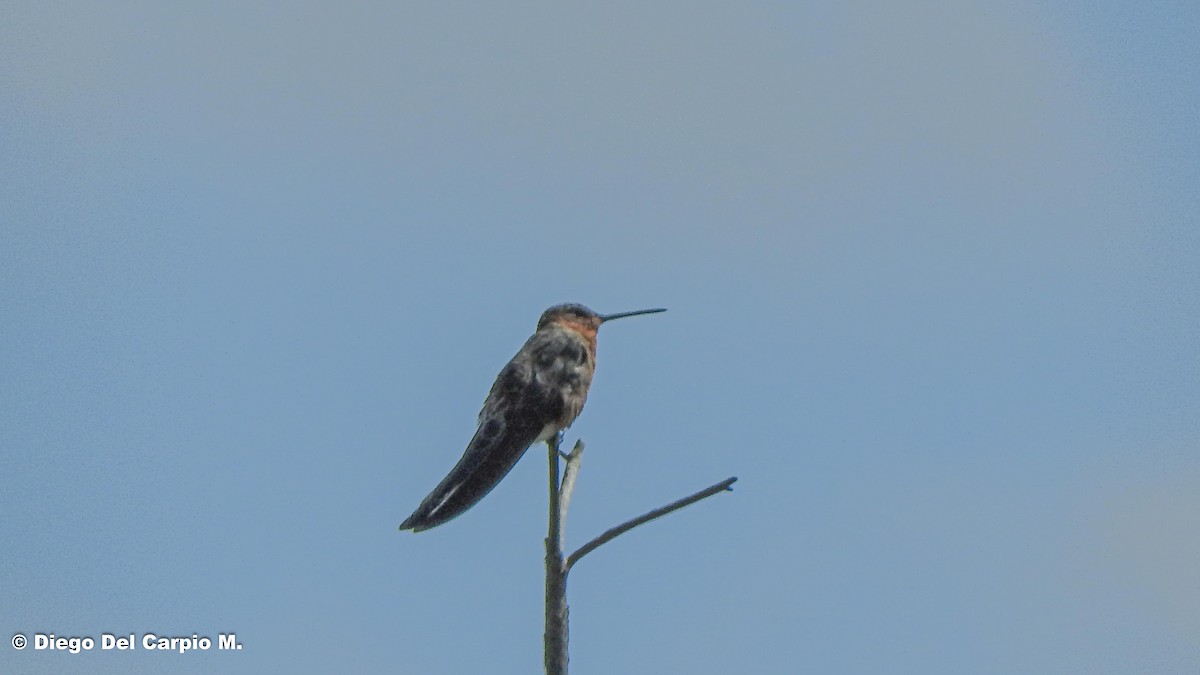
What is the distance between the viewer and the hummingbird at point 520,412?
259 inches

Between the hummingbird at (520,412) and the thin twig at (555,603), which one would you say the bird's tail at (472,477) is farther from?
the thin twig at (555,603)

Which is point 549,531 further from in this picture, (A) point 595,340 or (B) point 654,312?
(B) point 654,312

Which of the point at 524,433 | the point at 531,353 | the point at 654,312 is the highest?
the point at 654,312

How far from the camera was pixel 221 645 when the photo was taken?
640 centimetres

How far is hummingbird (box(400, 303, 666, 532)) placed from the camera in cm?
658

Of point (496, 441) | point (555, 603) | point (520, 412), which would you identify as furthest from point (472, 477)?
point (555, 603)

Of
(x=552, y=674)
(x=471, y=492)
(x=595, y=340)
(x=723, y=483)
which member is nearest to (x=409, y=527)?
(x=471, y=492)

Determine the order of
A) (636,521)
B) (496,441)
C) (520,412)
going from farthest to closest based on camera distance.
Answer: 1. (520,412)
2. (496,441)
3. (636,521)

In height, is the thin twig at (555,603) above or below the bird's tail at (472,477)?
below

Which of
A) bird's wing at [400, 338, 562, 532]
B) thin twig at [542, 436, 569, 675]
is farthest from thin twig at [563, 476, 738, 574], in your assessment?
bird's wing at [400, 338, 562, 532]

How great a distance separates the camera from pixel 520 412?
758 centimetres

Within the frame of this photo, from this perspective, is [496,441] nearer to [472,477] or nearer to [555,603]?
[472,477]

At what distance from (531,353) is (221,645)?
2.85 metres

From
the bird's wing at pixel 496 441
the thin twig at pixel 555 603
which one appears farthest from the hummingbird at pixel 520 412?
the thin twig at pixel 555 603
